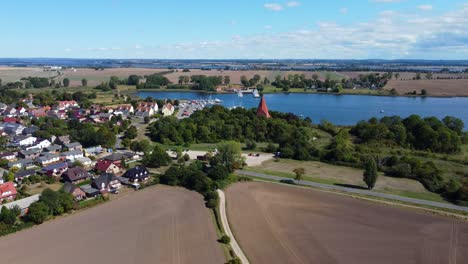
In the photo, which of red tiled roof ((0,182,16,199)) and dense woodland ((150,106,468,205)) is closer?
red tiled roof ((0,182,16,199))

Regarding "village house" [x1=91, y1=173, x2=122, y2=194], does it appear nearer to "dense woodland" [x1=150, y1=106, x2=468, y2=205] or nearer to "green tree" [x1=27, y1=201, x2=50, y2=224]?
"green tree" [x1=27, y1=201, x2=50, y2=224]

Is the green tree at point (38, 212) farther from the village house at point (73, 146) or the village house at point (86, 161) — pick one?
the village house at point (73, 146)

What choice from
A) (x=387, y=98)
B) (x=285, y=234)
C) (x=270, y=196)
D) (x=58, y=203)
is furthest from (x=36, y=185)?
(x=387, y=98)

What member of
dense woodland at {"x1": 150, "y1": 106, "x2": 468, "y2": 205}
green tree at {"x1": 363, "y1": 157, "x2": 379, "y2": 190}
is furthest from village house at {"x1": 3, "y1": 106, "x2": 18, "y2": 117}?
green tree at {"x1": 363, "y1": 157, "x2": 379, "y2": 190}

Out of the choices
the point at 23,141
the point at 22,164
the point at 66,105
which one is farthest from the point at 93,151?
the point at 66,105

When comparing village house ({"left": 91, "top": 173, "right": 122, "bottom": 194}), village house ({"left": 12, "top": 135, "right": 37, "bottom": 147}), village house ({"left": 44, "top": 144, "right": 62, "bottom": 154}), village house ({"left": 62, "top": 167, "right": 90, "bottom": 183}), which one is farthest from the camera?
village house ({"left": 12, "top": 135, "right": 37, "bottom": 147})

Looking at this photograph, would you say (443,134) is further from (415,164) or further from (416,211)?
(416,211)

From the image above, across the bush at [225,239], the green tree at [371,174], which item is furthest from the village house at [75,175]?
the green tree at [371,174]
